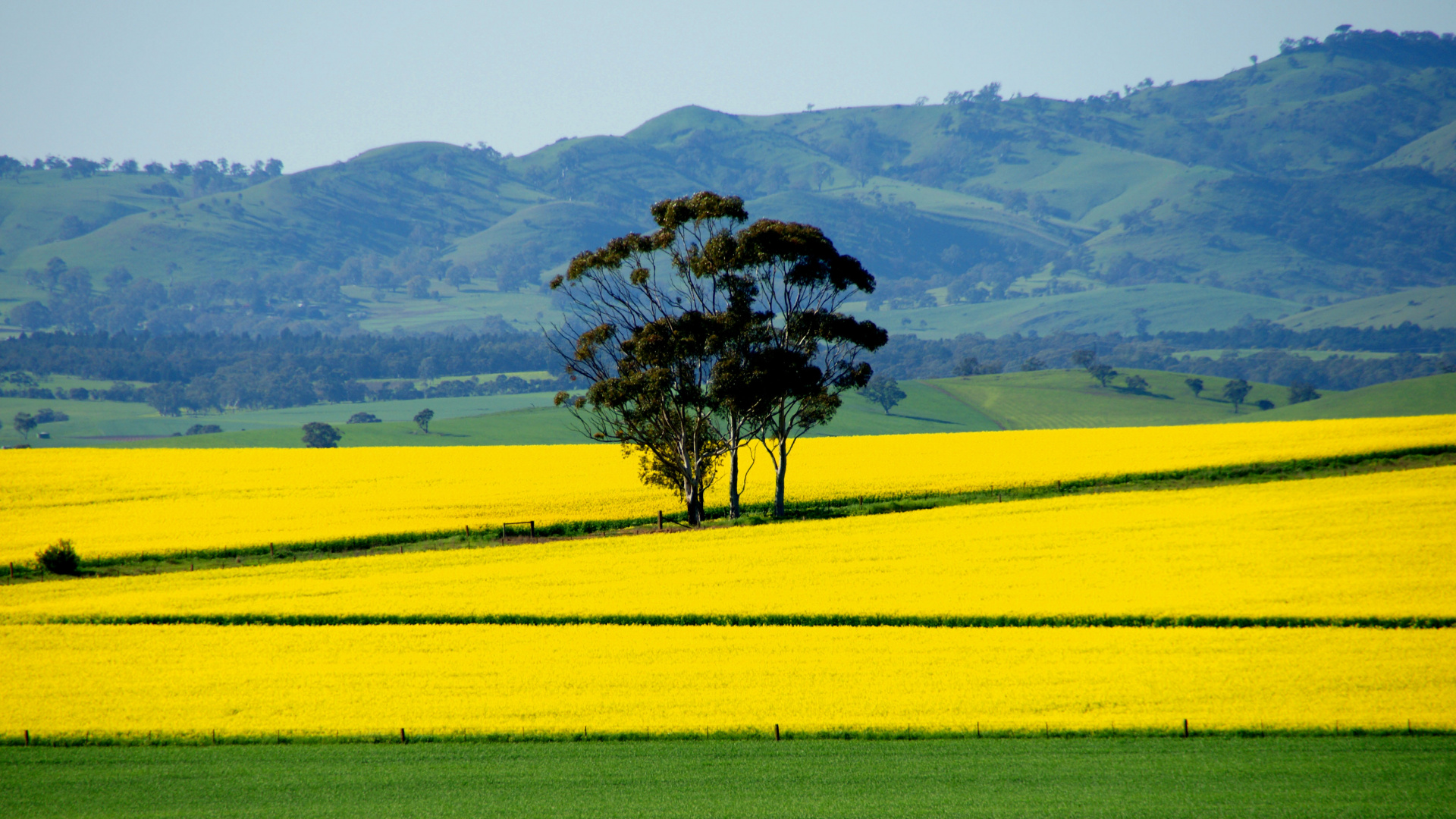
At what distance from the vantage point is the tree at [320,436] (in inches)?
4751

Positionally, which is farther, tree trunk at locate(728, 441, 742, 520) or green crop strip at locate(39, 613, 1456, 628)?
tree trunk at locate(728, 441, 742, 520)

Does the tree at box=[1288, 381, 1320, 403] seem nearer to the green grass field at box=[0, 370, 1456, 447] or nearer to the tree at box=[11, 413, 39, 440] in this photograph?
the green grass field at box=[0, 370, 1456, 447]

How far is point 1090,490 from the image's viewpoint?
150 feet

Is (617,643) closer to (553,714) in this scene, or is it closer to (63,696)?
(553,714)

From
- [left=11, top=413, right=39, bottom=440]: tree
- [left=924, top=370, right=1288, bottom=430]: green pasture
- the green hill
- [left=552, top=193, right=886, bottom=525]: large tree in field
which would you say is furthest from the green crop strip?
[left=11, top=413, right=39, bottom=440]: tree

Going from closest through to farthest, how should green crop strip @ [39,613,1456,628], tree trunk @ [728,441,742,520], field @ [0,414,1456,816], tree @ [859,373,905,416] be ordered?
field @ [0,414,1456,816]
green crop strip @ [39,613,1456,628]
tree trunk @ [728,441,742,520]
tree @ [859,373,905,416]

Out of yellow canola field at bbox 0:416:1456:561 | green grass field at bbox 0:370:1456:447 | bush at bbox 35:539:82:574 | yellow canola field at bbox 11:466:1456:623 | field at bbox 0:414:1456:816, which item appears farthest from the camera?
green grass field at bbox 0:370:1456:447

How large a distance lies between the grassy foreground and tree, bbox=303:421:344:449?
105687 millimetres

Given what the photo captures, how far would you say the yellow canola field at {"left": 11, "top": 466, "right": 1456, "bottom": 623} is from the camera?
1126 inches

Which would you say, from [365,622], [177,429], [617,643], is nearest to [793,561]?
[617,643]

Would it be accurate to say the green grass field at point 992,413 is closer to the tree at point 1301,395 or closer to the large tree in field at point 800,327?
the tree at point 1301,395

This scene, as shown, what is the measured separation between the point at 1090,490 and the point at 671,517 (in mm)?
17966

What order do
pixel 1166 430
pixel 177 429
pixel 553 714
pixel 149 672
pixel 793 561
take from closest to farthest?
pixel 553 714 < pixel 149 672 < pixel 793 561 < pixel 1166 430 < pixel 177 429

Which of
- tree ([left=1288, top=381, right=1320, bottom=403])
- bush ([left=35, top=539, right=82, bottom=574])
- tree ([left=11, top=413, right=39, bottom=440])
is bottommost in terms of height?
tree ([left=1288, top=381, right=1320, bottom=403])
